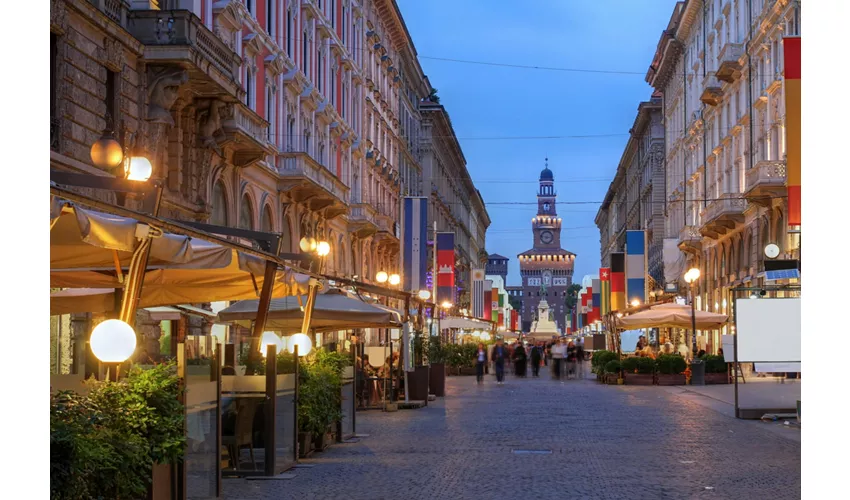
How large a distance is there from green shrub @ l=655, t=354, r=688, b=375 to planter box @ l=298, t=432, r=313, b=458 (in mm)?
26191

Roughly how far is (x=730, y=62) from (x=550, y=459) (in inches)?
1531

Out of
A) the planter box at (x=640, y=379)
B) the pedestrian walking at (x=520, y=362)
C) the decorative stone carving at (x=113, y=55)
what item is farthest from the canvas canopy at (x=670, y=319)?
the decorative stone carving at (x=113, y=55)

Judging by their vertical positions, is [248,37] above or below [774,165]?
above

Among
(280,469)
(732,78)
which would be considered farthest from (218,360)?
(732,78)

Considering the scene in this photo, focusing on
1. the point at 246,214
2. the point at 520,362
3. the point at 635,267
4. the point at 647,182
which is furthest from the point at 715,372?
the point at 647,182

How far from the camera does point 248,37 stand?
118 ft

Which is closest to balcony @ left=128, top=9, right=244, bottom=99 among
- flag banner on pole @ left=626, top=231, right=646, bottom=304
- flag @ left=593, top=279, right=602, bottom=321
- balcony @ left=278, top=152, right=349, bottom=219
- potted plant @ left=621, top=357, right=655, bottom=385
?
balcony @ left=278, top=152, right=349, bottom=219

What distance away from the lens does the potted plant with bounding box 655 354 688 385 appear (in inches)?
1642

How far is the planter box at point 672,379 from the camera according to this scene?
41.7 metres

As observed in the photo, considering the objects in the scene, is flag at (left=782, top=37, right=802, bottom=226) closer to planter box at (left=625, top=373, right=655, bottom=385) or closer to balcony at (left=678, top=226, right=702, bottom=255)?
planter box at (left=625, top=373, right=655, bottom=385)

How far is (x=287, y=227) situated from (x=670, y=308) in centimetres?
1316

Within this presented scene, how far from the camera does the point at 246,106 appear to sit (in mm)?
33719

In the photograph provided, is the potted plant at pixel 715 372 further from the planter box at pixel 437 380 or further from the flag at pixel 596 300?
the flag at pixel 596 300
